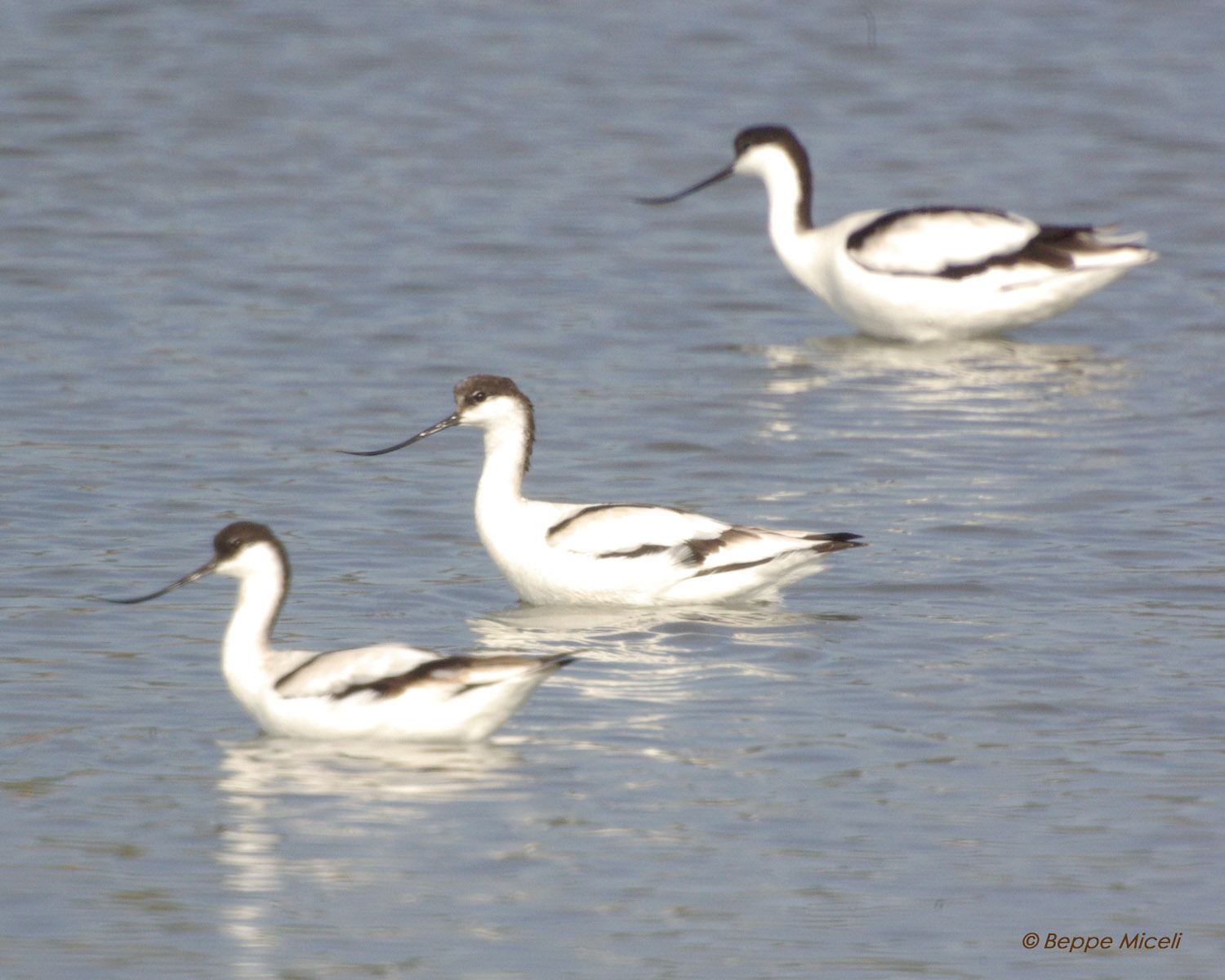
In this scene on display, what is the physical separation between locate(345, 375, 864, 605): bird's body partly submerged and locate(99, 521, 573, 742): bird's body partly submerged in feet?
Result: 6.41

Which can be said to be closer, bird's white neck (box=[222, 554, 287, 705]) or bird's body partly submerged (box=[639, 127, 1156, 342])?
bird's white neck (box=[222, 554, 287, 705])

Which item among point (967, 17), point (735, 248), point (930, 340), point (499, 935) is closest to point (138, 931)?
point (499, 935)

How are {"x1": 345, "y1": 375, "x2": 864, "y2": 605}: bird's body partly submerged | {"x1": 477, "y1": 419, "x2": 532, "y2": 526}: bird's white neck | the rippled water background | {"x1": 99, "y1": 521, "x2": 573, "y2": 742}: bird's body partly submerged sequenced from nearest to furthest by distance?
the rippled water background, {"x1": 99, "y1": 521, "x2": 573, "y2": 742}: bird's body partly submerged, {"x1": 345, "y1": 375, "x2": 864, "y2": 605}: bird's body partly submerged, {"x1": 477, "y1": 419, "x2": 532, "y2": 526}: bird's white neck

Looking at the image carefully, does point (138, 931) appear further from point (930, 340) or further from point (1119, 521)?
point (930, 340)

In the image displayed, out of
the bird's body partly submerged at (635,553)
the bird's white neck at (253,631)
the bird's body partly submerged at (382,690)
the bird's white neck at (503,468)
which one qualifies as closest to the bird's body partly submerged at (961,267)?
the bird's white neck at (503,468)

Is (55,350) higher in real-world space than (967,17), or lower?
lower

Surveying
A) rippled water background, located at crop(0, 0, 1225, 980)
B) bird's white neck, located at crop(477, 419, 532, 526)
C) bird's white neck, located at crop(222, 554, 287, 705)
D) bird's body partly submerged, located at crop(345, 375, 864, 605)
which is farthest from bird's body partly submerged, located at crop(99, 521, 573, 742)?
bird's white neck, located at crop(477, 419, 532, 526)

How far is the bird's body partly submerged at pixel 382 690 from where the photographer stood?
6.99 m

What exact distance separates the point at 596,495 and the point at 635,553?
5.75 ft

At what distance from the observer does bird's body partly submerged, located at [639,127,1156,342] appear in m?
14.3

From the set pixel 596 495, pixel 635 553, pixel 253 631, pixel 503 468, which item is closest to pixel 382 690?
pixel 253 631

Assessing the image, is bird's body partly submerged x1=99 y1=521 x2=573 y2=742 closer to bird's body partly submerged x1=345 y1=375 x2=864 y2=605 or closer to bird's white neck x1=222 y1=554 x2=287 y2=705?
bird's white neck x1=222 y1=554 x2=287 y2=705

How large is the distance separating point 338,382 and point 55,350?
72.5 inches

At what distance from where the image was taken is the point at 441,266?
52.2ft
